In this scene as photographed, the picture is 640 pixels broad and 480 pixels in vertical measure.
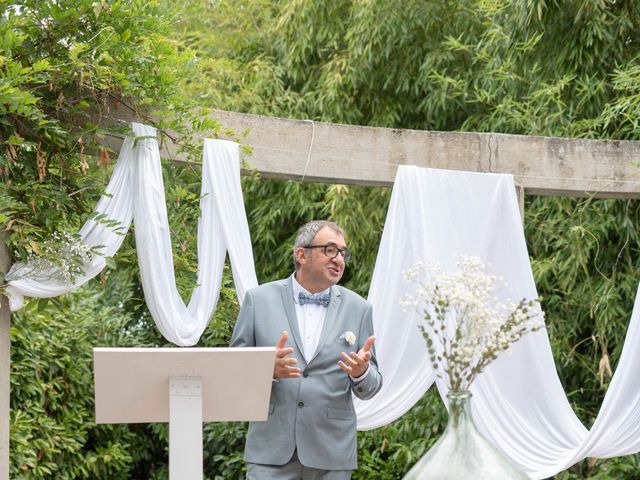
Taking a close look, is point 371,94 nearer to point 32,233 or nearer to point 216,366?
point 32,233

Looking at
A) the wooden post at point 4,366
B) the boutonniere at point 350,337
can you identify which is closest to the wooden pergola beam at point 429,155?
the wooden post at point 4,366

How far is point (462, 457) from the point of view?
91.0 inches

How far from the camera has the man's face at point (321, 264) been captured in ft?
11.4

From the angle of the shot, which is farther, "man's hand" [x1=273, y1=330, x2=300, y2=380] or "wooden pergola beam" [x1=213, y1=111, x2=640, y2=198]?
"wooden pergola beam" [x1=213, y1=111, x2=640, y2=198]

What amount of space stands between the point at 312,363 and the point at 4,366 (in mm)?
1555

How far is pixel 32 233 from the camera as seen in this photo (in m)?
4.28

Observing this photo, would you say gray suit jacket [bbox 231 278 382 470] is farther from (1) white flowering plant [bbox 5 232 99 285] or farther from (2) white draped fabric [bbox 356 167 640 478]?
(2) white draped fabric [bbox 356 167 640 478]

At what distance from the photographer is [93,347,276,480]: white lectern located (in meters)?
2.76

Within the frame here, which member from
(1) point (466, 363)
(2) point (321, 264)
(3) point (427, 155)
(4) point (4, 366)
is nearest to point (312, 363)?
(2) point (321, 264)

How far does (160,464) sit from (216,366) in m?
4.73

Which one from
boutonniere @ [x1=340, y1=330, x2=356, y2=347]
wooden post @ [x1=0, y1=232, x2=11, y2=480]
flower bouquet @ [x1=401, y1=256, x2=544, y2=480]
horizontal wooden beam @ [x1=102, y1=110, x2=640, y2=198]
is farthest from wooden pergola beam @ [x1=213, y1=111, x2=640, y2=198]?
flower bouquet @ [x1=401, y1=256, x2=544, y2=480]

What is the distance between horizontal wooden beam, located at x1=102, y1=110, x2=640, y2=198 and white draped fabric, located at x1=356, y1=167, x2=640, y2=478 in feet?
0.51

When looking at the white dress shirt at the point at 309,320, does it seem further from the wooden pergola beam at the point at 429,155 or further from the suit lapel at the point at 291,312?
the wooden pergola beam at the point at 429,155

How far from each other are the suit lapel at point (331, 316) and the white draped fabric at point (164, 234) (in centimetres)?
111
